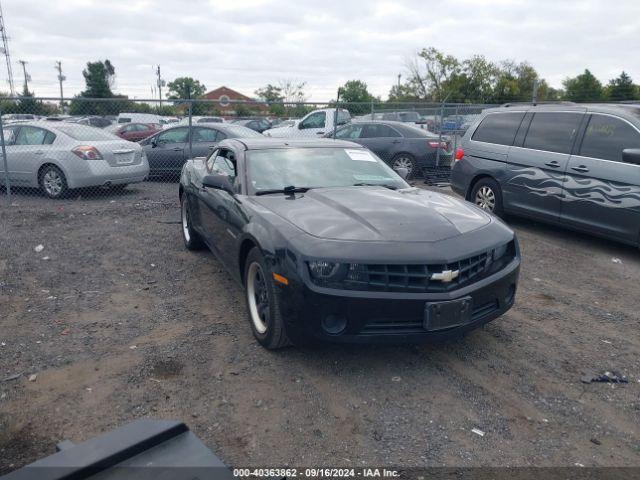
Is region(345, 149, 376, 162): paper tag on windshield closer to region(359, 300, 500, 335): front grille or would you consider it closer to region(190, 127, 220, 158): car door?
region(359, 300, 500, 335): front grille

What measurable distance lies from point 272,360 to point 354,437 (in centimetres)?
101

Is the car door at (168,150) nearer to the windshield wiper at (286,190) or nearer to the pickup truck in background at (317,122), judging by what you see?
the pickup truck in background at (317,122)

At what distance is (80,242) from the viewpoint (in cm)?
699

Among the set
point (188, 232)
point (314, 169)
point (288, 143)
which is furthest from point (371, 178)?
point (188, 232)

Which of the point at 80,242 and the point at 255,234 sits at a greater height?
the point at 255,234

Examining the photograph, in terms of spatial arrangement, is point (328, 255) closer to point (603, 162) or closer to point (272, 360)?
point (272, 360)

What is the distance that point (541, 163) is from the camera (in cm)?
730

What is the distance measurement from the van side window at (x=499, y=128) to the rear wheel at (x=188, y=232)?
15.4ft

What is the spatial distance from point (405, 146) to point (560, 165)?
5733 millimetres

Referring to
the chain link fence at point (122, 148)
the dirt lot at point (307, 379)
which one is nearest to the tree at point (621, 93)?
the chain link fence at point (122, 148)

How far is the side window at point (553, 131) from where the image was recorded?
7.05m

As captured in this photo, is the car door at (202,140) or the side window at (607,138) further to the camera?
the car door at (202,140)

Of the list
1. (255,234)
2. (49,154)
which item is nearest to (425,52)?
(49,154)

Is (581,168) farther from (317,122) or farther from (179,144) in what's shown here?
(317,122)
